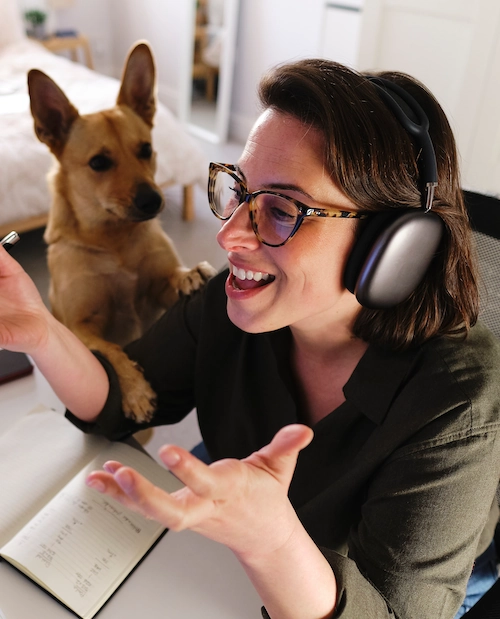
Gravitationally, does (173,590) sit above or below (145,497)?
below

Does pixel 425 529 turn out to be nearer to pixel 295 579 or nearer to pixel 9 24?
pixel 295 579

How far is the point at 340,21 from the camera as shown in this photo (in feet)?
12.1

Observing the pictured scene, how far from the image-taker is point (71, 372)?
0.92m

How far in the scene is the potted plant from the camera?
4586mm

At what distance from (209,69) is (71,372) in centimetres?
407

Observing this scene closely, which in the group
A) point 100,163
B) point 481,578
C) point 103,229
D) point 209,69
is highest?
point 100,163

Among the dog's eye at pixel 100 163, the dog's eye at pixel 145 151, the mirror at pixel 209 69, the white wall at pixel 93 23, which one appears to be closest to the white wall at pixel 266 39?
the mirror at pixel 209 69

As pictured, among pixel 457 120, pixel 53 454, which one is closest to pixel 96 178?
pixel 53 454

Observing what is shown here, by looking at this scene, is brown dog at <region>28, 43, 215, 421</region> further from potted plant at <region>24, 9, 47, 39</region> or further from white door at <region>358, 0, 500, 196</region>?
potted plant at <region>24, 9, 47, 39</region>

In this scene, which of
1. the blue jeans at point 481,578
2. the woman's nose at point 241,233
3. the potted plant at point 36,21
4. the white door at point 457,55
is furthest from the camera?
the potted plant at point 36,21

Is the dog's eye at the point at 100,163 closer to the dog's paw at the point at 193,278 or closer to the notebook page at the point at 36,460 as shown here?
the dog's paw at the point at 193,278

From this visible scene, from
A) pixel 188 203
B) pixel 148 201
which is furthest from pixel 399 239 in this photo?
pixel 188 203

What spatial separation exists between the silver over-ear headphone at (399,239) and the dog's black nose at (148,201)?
2.61ft

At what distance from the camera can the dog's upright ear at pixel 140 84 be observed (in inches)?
54.4
